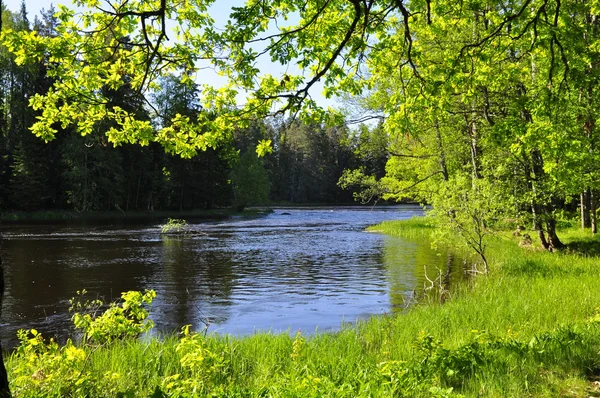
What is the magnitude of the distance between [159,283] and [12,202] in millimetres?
40495

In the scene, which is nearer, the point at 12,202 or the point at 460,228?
the point at 460,228

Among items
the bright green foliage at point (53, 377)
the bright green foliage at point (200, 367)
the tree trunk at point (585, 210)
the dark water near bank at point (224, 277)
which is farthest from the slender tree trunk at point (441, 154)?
the bright green foliage at point (53, 377)

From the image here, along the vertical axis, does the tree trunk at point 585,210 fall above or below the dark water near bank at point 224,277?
above

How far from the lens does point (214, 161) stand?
69188 mm

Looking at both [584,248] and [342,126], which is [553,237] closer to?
[584,248]

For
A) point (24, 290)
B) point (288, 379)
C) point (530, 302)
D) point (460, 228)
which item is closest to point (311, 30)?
point (288, 379)

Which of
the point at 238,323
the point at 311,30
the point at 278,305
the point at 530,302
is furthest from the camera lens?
the point at 278,305

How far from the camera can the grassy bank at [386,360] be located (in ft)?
16.1

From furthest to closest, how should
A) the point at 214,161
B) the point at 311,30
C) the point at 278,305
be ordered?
the point at 214,161, the point at 278,305, the point at 311,30

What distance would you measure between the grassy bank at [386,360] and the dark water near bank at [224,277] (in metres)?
3.07

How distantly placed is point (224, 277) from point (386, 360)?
1192cm

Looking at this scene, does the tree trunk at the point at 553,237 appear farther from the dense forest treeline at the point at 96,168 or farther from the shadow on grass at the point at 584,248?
the dense forest treeline at the point at 96,168

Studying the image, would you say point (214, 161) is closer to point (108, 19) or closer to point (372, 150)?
point (372, 150)

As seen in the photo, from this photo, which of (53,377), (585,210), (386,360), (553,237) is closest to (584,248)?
(553,237)
